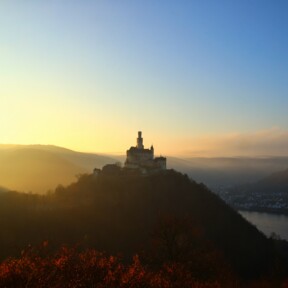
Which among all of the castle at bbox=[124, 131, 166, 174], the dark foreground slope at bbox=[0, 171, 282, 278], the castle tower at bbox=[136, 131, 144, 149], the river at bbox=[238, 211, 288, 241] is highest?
the castle tower at bbox=[136, 131, 144, 149]

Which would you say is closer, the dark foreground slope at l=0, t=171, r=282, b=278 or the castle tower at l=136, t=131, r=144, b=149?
the dark foreground slope at l=0, t=171, r=282, b=278

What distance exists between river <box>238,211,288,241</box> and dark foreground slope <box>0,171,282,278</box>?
47847 mm

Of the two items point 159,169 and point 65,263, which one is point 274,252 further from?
point 65,263

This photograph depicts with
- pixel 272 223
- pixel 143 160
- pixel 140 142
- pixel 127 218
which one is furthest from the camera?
pixel 272 223

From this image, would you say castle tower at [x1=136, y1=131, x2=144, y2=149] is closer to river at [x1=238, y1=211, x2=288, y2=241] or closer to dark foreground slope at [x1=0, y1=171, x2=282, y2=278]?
dark foreground slope at [x1=0, y1=171, x2=282, y2=278]

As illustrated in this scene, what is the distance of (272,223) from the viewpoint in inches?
6511

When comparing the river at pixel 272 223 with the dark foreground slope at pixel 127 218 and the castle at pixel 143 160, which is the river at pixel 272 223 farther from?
the castle at pixel 143 160

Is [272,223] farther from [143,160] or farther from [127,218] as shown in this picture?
[127,218]

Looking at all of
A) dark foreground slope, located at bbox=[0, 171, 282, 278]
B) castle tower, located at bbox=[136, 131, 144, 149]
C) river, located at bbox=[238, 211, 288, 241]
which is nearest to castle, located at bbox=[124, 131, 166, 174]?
castle tower, located at bbox=[136, 131, 144, 149]

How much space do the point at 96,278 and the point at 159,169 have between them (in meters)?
72.4

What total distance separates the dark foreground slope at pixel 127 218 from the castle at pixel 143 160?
3594 mm

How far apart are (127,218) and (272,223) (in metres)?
99.9

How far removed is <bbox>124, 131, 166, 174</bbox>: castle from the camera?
95250 mm

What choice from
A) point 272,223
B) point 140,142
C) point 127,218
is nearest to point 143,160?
point 140,142
